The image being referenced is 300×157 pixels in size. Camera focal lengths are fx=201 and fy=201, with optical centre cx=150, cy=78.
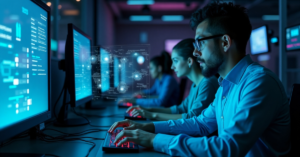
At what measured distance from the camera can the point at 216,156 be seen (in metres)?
0.67

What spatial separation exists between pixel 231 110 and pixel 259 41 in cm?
335

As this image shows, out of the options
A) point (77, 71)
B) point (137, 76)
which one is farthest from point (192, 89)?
point (77, 71)

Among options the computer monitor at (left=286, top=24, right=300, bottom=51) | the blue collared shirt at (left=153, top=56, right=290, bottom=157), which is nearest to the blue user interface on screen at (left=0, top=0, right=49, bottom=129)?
the blue collared shirt at (left=153, top=56, right=290, bottom=157)

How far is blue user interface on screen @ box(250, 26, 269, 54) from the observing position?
350 centimetres

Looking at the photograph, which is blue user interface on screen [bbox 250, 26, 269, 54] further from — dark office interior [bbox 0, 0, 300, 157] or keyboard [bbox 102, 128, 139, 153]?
keyboard [bbox 102, 128, 139, 153]

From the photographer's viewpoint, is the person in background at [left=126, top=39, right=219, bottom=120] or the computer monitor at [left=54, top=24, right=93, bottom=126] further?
the person in background at [left=126, top=39, right=219, bottom=120]

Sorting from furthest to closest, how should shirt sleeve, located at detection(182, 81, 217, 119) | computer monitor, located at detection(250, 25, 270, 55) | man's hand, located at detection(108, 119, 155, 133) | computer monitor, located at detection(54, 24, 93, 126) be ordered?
computer monitor, located at detection(250, 25, 270, 55) → shirt sleeve, located at detection(182, 81, 217, 119) → computer monitor, located at detection(54, 24, 93, 126) → man's hand, located at detection(108, 119, 155, 133)

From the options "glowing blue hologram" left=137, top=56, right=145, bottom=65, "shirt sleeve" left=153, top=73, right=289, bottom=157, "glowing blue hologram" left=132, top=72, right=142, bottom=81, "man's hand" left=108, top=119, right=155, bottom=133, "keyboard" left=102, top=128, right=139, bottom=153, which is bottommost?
"keyboard" left=102, top=128, right=139, bottom=153

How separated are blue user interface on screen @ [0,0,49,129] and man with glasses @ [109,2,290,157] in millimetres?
373

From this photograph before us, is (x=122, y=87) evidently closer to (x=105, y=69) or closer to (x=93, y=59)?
(x=105, y=69)

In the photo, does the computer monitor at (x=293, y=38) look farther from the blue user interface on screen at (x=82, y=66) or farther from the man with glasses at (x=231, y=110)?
the blue user interface on screen at (x=82, y=66)

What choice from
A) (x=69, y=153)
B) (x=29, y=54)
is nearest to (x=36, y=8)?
(x=29, y=54)

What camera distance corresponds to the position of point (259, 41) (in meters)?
3.69

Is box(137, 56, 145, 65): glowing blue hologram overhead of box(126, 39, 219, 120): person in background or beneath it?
overhead
